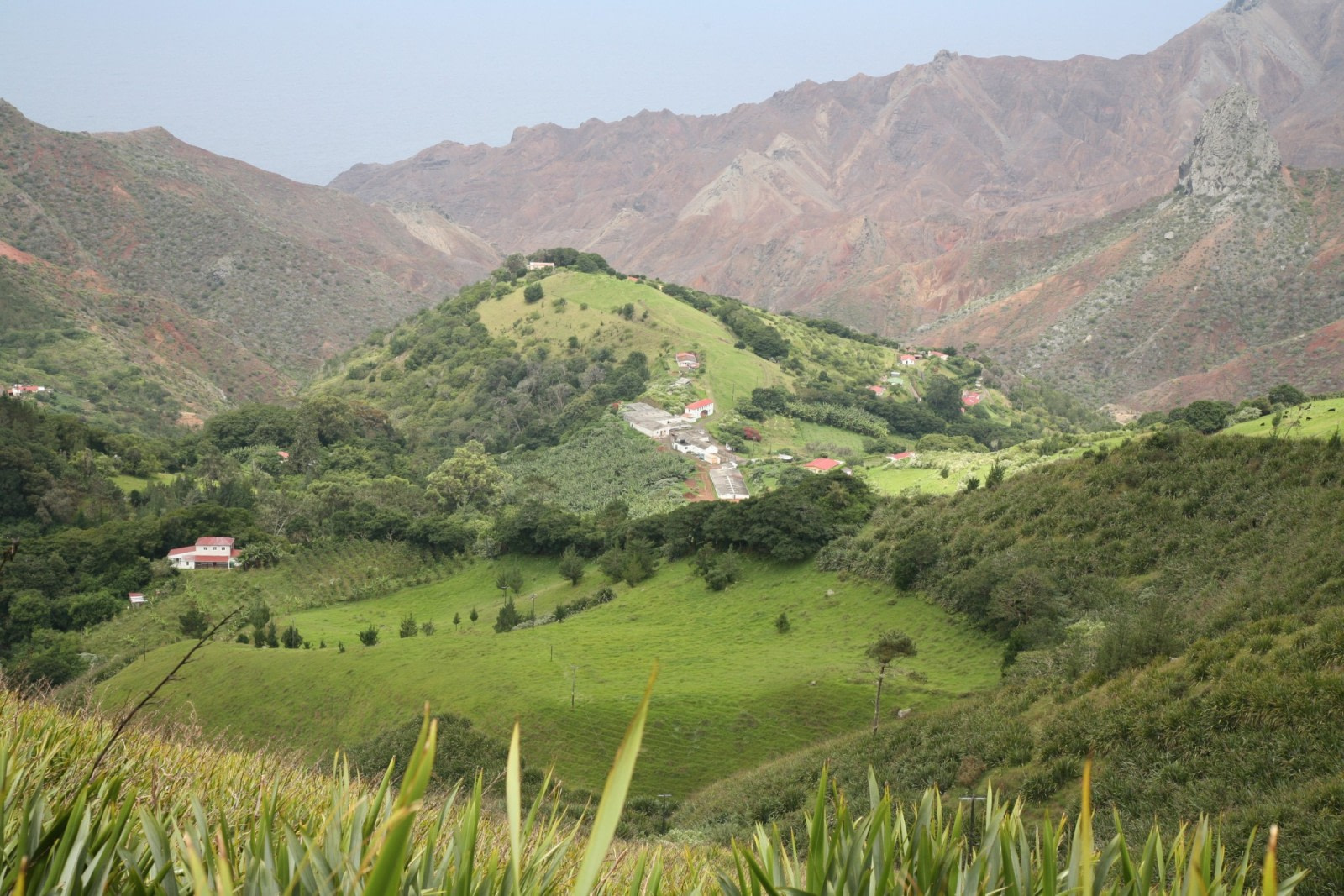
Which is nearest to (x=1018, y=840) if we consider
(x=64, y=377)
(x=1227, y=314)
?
(x=64, y=377)

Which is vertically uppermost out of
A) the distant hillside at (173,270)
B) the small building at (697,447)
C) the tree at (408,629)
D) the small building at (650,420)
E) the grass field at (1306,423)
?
the distant hillside at (173,270)

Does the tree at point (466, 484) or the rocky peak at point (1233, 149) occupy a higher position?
the rocky peak at point (1233, 149)

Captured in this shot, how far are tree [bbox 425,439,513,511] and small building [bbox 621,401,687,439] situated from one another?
38.7ft

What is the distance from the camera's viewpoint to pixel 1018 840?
4.57 metres

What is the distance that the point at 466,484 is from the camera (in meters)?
66.8

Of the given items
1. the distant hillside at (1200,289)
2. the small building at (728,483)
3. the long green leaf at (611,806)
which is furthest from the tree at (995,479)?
the distant hillside at (1200,289)

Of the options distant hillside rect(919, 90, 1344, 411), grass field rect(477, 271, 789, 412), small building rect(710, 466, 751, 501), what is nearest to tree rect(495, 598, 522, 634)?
small building rect(710, 466, 751, 501)

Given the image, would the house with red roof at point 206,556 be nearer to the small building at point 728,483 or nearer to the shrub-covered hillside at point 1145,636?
the small building at point 728,483

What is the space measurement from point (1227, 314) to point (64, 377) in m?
147

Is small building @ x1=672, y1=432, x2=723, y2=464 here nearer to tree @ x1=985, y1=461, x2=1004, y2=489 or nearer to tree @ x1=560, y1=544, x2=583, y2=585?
tree @ x1=560, y1=544, x2=583, y2=585

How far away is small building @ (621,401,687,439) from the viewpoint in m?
73.9

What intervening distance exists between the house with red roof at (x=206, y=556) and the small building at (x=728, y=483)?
93.0ft

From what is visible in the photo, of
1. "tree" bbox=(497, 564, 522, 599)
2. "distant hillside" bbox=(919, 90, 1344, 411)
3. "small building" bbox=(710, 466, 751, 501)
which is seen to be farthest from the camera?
"distant hillside" bbox=(919, 90, 1344, 411)

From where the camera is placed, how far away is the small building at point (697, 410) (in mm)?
77938
